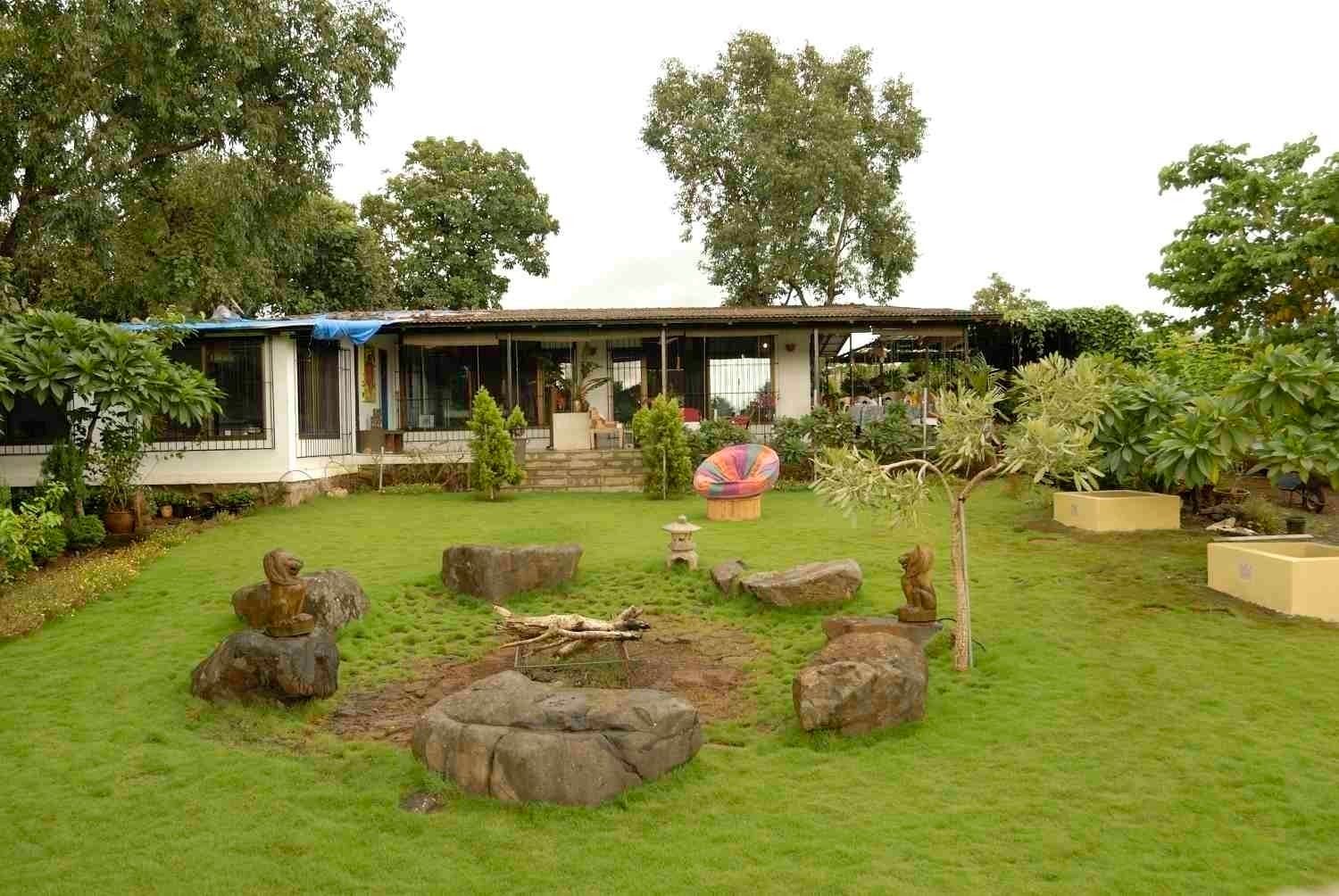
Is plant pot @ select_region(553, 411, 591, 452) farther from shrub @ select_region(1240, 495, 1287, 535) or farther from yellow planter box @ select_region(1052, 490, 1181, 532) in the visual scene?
shrub @ select_region(1240, 495, 1287, 535)

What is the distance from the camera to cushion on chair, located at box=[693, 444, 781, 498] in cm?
1276

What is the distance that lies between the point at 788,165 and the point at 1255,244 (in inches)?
552

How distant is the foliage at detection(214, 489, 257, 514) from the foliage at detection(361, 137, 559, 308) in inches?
559

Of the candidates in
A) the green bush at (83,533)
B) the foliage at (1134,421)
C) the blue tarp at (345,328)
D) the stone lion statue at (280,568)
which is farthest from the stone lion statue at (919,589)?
the blue tarp at (345,328)

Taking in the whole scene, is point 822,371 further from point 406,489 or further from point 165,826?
point 165,826

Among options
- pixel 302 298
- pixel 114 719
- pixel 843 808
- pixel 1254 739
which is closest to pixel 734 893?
pixel 843 808

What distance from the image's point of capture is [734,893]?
156 inches

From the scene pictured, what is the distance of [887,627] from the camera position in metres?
7.08

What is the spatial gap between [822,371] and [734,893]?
18460 mm

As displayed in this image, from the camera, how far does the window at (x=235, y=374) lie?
49.0 feet

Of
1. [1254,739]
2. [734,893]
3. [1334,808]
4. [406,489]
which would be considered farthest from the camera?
[406,489]

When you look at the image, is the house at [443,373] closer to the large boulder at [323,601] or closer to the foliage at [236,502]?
the foliage at [236,502]

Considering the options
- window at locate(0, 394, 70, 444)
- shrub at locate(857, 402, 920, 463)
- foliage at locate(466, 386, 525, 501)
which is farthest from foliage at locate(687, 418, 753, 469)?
window at locate(0, 394, 70, 444)

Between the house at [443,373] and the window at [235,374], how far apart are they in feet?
0.07
